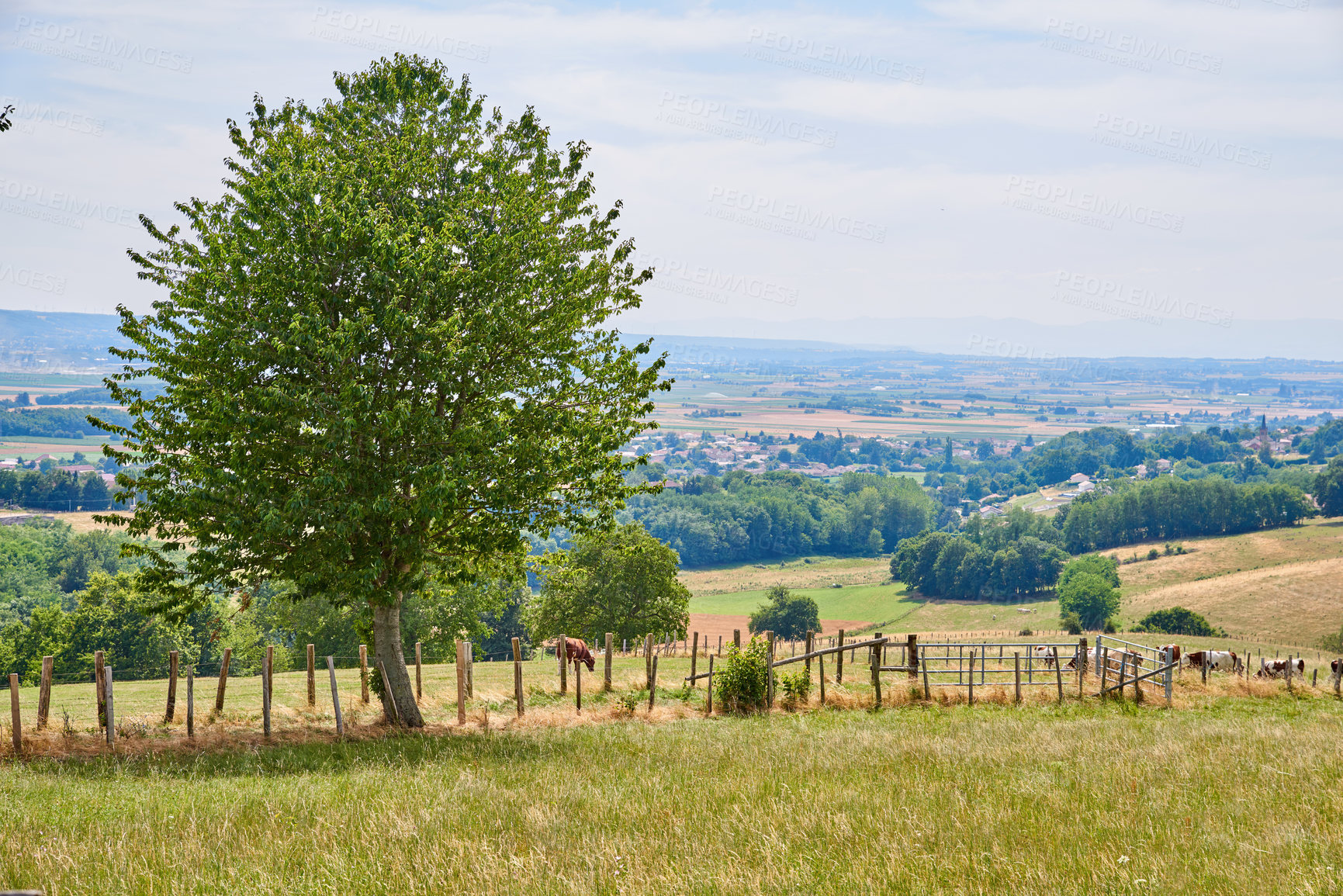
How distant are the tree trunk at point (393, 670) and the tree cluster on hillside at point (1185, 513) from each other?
196071 millimetres

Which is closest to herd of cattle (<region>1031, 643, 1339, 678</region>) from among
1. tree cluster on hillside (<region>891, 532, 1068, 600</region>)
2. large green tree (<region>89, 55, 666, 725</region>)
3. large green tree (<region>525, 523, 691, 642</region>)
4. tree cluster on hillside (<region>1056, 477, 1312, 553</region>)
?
large green tree (<region>89, 55, 666, 725</region>)

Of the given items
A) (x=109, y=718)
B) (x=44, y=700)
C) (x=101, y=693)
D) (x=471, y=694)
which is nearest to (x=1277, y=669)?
(x=471, y=694)

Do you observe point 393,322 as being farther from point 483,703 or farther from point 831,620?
point 831,620

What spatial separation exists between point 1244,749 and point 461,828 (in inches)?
571

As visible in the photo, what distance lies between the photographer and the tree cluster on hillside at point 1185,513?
18188cm

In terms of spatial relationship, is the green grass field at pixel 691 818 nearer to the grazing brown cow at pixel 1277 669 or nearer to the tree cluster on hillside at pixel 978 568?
the grazing brown cow at pixel 1277 669

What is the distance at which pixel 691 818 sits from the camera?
A: 1129 centimetres

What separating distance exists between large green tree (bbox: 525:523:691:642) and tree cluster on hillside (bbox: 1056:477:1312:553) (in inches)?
6338

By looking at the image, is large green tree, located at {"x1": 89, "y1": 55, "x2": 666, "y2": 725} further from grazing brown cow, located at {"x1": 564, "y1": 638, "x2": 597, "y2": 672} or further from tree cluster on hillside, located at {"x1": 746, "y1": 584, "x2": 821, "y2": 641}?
tree cluster on hillside, located at {"x1": 746, "y1": 584, "x2": 821, "y2": 641}

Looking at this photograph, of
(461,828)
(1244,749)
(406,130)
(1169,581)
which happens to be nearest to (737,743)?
(461,828)

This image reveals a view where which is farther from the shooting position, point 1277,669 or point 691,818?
point 1277,669

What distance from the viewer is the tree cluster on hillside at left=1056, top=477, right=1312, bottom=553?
182 metres

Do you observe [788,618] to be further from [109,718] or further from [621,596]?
[109,718]

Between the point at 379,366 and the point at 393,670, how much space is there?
23.7 ft
